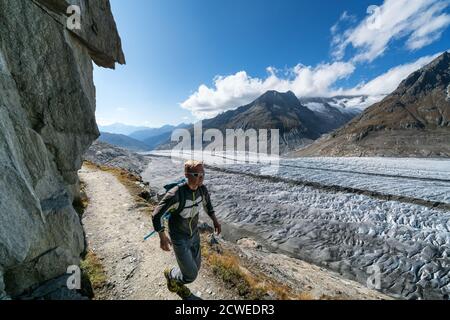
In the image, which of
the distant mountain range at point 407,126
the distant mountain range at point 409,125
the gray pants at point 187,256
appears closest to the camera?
the gray pants at point 187,256

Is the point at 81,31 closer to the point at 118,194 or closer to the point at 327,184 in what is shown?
the point at 118,194

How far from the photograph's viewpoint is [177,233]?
546cm

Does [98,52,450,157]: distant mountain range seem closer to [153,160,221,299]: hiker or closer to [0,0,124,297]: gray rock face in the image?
[153,160,221,299]: hiker

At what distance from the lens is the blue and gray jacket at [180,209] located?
5.09 metres

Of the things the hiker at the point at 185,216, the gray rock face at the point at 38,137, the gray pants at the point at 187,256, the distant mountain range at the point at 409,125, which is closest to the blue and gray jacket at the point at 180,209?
the hiker at the point at 185,216

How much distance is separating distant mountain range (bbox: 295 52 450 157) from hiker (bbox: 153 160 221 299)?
10886 cm

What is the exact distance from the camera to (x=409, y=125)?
12162 centimetres

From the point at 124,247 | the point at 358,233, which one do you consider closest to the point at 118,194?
the point at 124,247

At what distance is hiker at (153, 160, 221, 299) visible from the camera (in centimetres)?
511

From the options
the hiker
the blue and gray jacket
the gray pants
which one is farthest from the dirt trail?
the blue and gray jacket

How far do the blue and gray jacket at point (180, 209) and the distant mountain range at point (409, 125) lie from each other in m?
109

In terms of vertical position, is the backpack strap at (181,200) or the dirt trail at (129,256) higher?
the backpack strap at (181,200)

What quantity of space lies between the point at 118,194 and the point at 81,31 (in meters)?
12.6

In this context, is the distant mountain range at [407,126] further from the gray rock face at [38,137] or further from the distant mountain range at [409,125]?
the gray rock face at [38,137]
